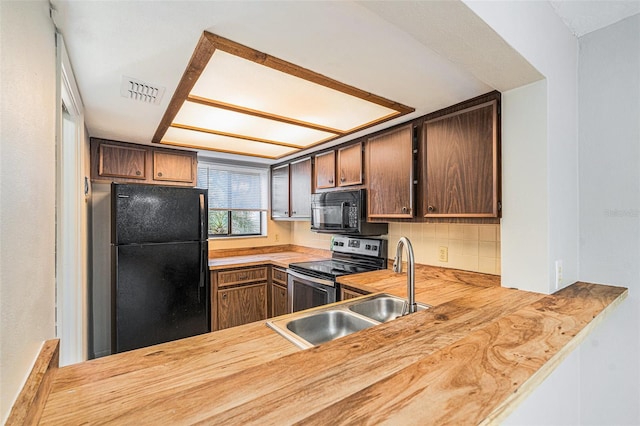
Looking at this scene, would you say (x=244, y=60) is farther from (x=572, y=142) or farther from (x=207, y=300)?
(x=207, y=300)

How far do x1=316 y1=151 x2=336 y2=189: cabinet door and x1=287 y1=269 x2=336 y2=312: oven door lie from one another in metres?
0.93

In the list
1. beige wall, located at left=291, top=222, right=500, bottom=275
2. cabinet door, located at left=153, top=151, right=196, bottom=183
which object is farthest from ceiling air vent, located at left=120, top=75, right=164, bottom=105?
beige wall, located at left=291, top=222, right=500, bottom=275

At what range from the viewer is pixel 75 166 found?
71.3 inches

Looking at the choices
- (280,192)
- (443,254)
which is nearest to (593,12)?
(443,254)

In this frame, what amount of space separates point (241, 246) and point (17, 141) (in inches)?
129

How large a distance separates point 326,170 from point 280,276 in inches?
49.0

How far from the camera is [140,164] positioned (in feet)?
9.32

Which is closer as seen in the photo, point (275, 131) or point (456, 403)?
point (456, 403)

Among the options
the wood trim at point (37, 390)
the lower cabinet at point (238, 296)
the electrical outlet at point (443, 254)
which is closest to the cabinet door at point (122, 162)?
the lower cabinet at point (238, 296)

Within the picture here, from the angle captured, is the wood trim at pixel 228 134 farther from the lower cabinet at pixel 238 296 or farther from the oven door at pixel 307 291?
the lower cabinet at pixel 238 296

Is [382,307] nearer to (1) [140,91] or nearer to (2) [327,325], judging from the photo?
(2) [327,325]

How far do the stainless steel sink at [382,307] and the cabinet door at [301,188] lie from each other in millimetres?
1646

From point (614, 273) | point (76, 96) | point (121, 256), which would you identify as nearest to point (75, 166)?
point (76, 96)

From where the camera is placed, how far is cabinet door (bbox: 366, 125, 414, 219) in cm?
222
